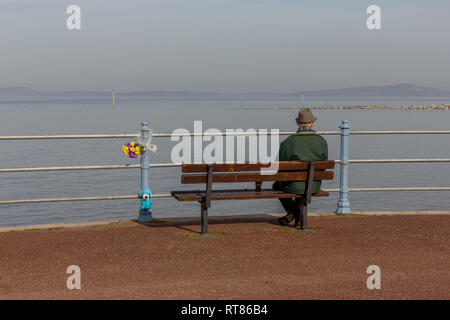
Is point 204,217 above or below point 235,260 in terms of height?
above

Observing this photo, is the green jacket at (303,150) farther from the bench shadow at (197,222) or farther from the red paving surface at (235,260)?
the bench shadow at (197,222)

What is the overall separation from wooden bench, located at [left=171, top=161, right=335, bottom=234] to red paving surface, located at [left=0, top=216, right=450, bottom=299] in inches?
18.2

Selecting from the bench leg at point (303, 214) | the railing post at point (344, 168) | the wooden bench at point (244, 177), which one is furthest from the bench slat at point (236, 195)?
the railing post at point (344, 168)

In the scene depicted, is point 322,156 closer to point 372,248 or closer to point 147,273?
point 372,248

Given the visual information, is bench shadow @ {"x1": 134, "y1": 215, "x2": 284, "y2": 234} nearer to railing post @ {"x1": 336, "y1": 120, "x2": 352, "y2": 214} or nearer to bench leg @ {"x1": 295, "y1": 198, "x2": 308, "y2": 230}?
bench leg @ {"x1": 295, "y1": 198, "x2": 308, "y2": 230}

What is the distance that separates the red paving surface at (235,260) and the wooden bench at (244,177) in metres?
0.46

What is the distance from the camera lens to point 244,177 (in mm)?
8172

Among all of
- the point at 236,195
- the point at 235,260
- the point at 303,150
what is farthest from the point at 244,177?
the point at 235,260

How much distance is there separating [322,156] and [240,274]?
106 inches

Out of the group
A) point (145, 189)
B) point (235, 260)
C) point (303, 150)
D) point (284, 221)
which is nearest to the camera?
point (235, 260)

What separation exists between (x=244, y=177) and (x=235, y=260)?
1.43 m

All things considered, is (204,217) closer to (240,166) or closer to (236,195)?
(236,195)

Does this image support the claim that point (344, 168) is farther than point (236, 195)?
Yes
